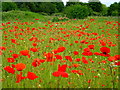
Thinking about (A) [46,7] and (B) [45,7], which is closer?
(A) [46,7]

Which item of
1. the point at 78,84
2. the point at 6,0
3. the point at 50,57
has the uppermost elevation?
the point at 6,0

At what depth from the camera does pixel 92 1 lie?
157 feet

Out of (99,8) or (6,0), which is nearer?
(6,0)

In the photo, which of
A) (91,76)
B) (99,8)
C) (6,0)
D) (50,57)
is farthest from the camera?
(99,8)

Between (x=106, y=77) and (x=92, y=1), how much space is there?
47.2 metres

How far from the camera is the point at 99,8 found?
46.0 metres

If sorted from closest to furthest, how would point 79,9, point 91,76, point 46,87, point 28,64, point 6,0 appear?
1. point 46,87
2. point 91,76
3. point 28,64
4. point 79,9
5. point 6,0

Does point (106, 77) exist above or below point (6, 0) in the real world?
below

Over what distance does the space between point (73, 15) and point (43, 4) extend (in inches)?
1001

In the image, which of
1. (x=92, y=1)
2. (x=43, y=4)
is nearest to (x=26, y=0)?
(x=43, y=4)

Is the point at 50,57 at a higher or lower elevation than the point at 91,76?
higher

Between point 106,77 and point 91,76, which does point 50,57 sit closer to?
point 91,76

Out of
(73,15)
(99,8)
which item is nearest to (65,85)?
(73,15)

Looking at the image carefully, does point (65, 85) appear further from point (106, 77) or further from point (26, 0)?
point (26, 0)
